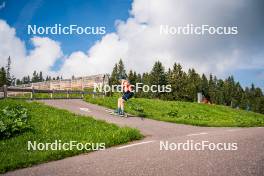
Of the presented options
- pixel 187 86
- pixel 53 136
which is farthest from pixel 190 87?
pixel 53 136

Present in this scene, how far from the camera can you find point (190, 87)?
10462 cm

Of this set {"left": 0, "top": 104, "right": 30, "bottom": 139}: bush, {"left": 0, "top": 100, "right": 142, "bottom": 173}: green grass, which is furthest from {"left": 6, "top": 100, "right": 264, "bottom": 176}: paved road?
{"left": 0, "top": 104, "right": 30, "bottom": 139}: bush

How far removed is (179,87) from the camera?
9006 cm

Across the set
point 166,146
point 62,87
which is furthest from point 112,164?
point 62,87

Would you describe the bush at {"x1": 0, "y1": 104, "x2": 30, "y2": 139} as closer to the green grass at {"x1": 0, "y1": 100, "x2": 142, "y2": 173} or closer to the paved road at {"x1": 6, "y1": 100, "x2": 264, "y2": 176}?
the green grass at {"x1": 0, "y1": 100, "x2": 142, "y2": 173}

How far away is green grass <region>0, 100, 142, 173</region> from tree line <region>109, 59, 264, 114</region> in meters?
5.87

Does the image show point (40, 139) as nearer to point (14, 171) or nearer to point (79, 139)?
point (79, 139)

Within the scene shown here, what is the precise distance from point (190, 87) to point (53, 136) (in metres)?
95.9

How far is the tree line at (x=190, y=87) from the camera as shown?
90312 millimetres

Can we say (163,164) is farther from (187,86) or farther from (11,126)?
(187,86)

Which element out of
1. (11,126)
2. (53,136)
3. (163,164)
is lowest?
(53,136)

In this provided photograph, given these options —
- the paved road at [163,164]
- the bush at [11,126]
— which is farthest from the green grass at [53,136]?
the paved road at [163,164]

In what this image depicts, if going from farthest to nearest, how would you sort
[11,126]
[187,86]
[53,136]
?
[187,86]
[11,126]
[53,136]

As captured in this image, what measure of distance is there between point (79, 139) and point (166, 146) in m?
3.25
